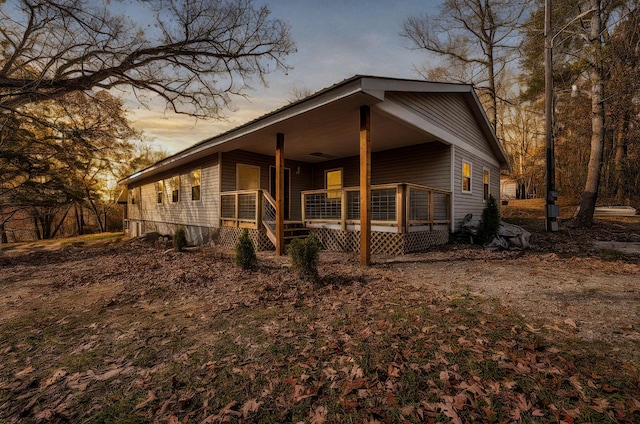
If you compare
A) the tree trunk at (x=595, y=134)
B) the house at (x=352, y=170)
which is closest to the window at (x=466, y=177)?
the house at (x=352, y=170)

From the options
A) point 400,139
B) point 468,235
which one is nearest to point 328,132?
point 400,139

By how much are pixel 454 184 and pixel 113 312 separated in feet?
32.6

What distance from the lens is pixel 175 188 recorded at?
47.9 ft

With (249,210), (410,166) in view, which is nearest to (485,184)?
(410,166)

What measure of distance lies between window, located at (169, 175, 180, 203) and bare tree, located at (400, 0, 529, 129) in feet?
54.1

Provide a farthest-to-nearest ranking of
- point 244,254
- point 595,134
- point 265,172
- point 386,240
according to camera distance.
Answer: point 265,172, point 595,134, point 386,240, point 244,254

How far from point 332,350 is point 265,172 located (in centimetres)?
1040

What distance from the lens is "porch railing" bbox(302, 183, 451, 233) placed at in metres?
7.49

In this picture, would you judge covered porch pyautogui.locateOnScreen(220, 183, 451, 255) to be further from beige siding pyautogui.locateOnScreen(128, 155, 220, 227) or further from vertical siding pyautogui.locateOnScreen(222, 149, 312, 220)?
beige siding pyautogui.locateOnScreen(128, 155, 220, 227)

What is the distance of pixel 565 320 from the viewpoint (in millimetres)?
3174

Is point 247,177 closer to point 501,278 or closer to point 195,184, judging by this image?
point 195,184

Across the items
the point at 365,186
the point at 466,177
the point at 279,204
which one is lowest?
the point at 279,204

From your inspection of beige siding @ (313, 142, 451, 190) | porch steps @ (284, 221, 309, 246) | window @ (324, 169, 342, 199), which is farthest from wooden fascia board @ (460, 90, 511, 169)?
porch steps @ (284, 221, 309, 246)

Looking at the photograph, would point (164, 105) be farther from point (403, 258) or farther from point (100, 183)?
point (100, 183)
